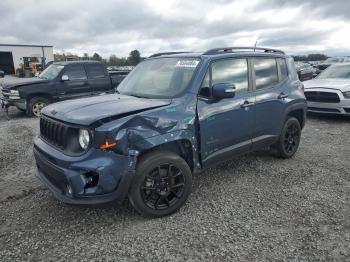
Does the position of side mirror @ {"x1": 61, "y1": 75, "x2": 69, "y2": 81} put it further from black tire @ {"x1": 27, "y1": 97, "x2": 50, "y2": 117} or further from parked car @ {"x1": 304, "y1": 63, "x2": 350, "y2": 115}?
parked car @ {"x1": 304, "y1": 63, "x2": 350, "y2": 115}

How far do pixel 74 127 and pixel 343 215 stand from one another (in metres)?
→ 3.20

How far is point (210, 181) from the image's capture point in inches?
183


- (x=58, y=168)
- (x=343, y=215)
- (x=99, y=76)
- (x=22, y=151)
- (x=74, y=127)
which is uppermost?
(x=99, y=76)

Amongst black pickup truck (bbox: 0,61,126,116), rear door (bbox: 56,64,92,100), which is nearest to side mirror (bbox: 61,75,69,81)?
black pickup truck (bbox: 0,61,126,116)

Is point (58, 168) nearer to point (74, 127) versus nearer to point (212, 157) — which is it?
point (74, 127)

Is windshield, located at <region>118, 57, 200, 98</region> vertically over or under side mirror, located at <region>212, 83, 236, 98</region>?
over

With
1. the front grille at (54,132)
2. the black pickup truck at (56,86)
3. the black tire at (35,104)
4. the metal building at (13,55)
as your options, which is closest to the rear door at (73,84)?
the black pickup truck at (56,86)

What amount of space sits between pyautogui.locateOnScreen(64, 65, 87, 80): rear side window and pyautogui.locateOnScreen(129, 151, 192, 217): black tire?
8161 millimetres

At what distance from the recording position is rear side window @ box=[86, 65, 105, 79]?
1102cm

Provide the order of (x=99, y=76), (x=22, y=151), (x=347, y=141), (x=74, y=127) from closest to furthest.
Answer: (x=74, y=127), (x=22, y=151), (x=347, y=141), (x=99, y=76)

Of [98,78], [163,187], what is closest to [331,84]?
[163,187]

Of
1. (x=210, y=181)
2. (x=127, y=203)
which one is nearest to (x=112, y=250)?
(x=127, y=203)

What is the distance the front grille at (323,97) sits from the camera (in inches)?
338

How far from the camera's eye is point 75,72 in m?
10.8
